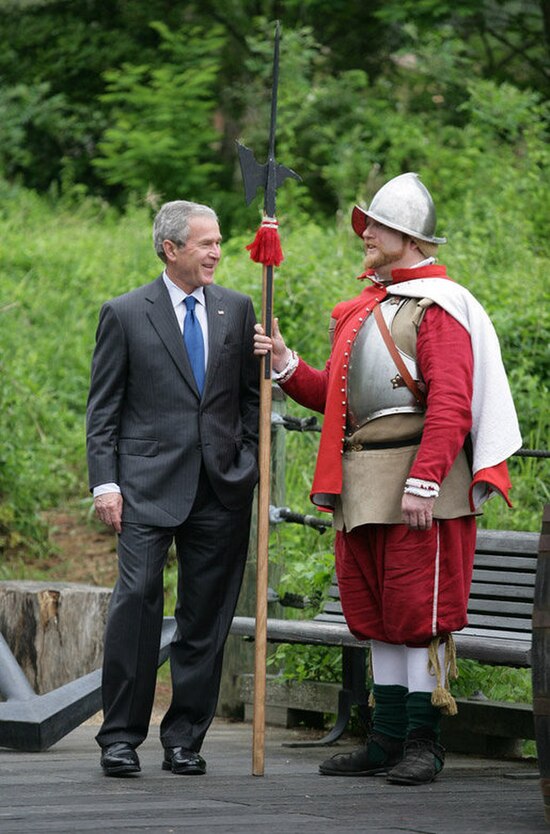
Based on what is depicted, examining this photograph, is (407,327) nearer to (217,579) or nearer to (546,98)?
(217,579)

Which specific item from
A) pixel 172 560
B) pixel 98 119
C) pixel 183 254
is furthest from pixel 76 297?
pixel 183 254

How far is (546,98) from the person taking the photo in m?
15.0

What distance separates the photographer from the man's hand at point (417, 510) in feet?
15.1

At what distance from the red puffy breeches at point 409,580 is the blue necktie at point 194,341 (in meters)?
0.68

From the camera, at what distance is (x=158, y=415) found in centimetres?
492

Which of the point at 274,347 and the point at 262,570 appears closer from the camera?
the point at 262,570

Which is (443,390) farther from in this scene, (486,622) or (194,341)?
(486,622)

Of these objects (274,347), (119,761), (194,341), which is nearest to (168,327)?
(194,341)

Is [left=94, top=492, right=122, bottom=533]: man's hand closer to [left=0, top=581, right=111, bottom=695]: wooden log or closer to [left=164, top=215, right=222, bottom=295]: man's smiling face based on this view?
[left=164, top=215, right=222, bottom=295]: man's smiling face

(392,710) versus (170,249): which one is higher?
(170,249)

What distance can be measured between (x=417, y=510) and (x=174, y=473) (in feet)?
2.54

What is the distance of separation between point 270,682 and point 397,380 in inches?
73.2

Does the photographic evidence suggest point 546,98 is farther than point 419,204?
Yes

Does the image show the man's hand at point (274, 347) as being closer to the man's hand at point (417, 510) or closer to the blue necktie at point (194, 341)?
the blue necktie at point (194, 341)
